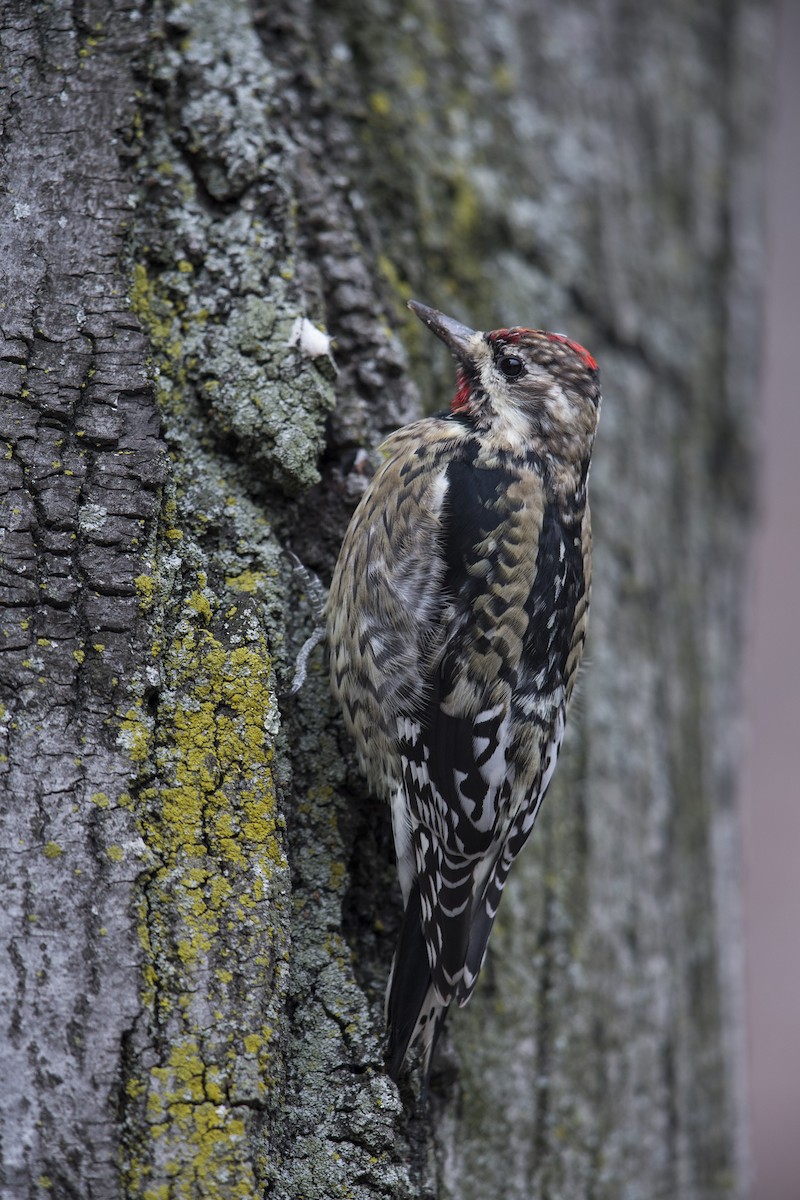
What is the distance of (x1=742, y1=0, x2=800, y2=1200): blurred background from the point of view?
4629mm

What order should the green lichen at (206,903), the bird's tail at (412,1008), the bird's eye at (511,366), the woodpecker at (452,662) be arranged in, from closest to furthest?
the green lichen at (206,903)
the bird's tail at (412,1008)
the woodpecker at (452,662)
the bird's eye at (511,366)

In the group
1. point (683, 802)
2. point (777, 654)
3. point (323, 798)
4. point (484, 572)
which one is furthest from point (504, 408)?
point (777, 654)

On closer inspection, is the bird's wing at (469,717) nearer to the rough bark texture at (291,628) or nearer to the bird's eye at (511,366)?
the rough bark texture at (291,628)

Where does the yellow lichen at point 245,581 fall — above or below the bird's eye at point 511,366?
below

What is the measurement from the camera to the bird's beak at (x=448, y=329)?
90.0 inches

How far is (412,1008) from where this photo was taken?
1814 mm

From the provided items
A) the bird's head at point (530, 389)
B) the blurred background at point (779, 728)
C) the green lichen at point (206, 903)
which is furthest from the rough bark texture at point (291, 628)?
the blurred background at point (779, 728)

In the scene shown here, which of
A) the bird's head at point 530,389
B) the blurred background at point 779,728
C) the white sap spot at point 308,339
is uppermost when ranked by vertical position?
the white sap spot at point 308,339

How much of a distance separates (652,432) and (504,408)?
0.76 meters

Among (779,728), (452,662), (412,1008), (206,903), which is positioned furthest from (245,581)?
(779,728)

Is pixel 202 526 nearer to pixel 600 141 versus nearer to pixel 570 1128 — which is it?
pixel 570 1128

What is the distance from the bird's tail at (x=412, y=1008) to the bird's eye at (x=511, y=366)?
1239mm

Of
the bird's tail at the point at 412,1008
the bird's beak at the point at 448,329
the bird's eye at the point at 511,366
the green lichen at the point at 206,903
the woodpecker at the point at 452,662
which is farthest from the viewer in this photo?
the bird's eye at the point at 511,366

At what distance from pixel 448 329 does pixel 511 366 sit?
0.18 meters
